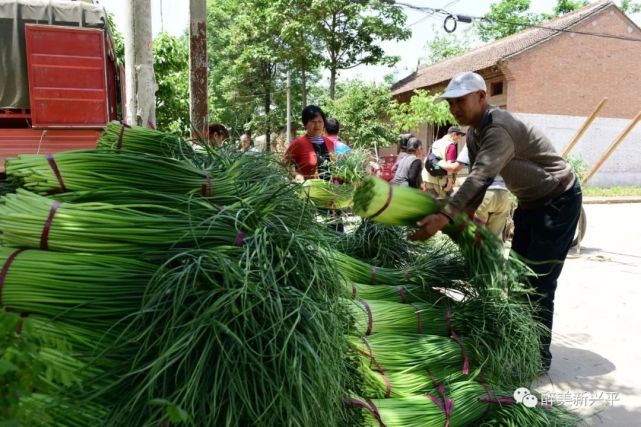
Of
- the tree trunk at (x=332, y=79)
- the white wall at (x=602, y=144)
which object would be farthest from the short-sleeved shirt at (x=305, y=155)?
the white wall at (x=602, y=144)

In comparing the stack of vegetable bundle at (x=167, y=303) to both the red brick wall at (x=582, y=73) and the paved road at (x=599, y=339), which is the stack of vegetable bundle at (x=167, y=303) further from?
the red brick wall at (x=582, y=73)

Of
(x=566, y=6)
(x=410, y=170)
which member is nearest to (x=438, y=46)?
(x=566, y=6)

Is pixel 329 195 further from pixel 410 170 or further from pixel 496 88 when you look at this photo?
pixel 496 88

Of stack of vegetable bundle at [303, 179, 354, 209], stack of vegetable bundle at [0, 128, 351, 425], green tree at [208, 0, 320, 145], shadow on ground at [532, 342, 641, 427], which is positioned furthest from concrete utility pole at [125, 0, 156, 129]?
green tree at [208, 0, 320, 145]

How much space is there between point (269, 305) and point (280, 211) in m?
0.49

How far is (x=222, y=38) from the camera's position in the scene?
83.3ft

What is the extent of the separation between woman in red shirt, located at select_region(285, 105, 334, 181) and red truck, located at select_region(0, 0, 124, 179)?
258 cm

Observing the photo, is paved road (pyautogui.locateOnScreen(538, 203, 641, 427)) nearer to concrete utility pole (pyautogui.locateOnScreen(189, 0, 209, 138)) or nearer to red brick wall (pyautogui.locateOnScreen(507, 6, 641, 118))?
concrete utility pole (pyautogui.locateOnScreen(189, 0, 209, 138))

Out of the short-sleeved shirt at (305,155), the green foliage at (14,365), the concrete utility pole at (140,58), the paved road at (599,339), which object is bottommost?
the paved road at (599,339)

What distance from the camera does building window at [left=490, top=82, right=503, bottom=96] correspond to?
1864 centimetres

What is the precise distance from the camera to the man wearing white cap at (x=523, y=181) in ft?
8.00

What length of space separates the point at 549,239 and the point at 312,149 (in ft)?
6.50

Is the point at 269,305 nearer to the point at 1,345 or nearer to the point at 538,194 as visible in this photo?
the point at 1,345

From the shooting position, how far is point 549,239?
287 centimetres
